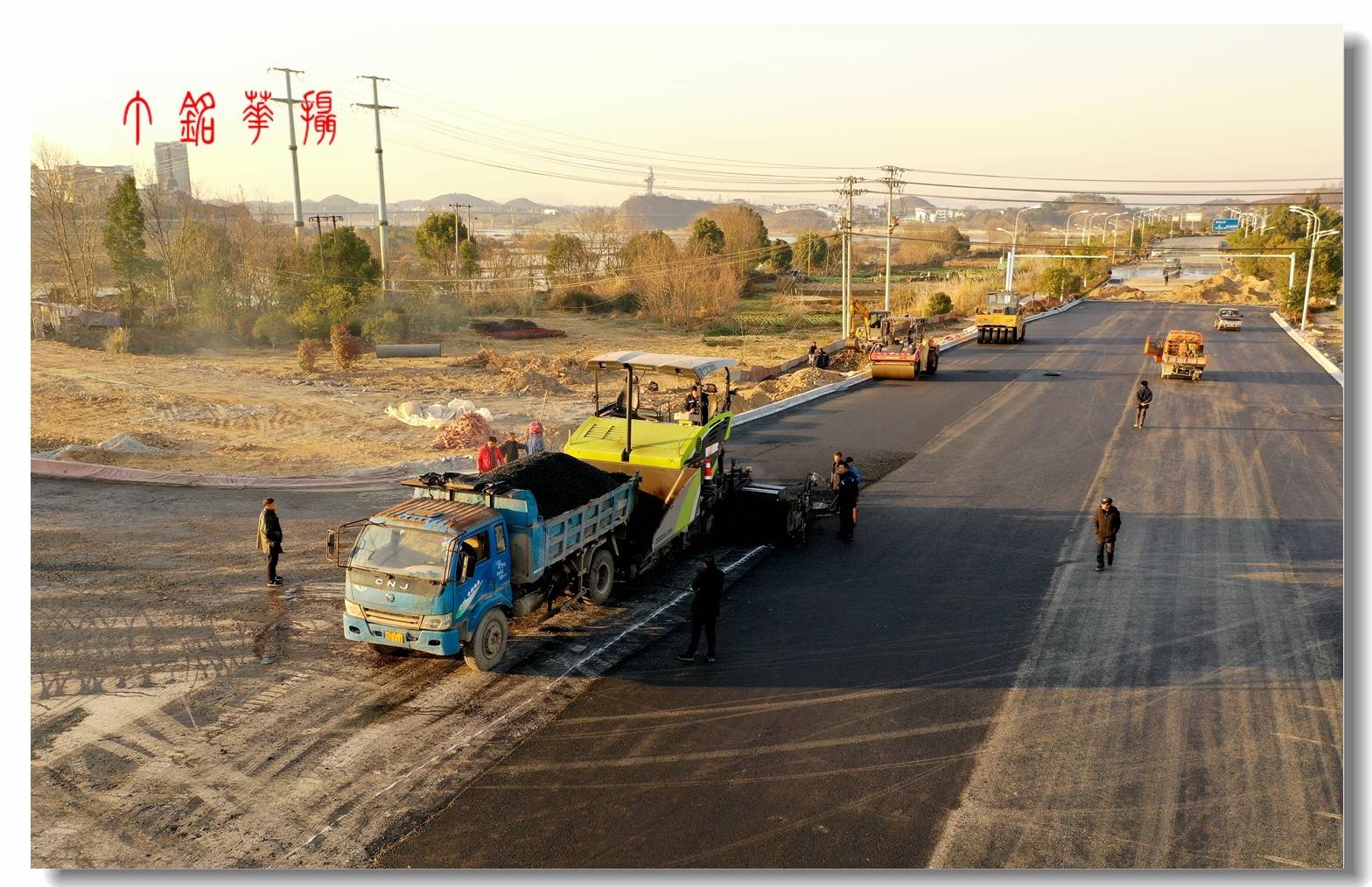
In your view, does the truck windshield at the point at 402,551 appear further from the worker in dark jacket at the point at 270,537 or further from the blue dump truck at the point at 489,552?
the worker in dark jacket at the point at 270,537

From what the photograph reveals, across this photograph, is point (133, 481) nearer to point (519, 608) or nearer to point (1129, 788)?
point (519, 608)

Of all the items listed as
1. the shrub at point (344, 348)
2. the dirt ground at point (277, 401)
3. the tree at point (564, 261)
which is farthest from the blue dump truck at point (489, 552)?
the tree at point (564, 261)

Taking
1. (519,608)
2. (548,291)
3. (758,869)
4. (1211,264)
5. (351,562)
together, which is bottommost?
(758,869)

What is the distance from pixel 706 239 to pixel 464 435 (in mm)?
59603

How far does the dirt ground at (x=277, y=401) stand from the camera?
2266 cm

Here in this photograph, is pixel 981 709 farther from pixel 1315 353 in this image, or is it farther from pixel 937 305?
pixel 937 305

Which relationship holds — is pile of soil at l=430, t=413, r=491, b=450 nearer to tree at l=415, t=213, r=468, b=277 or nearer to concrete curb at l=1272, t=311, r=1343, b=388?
concrete curb at l=1272, t=311, r=1343, b=388

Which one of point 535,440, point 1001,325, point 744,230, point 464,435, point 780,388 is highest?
point 744,230

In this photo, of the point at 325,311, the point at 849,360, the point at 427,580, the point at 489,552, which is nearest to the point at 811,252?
the point at 849,360

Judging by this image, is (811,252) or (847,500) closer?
(847,500)

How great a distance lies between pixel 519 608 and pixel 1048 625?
710 centimetres

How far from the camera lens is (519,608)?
11.4 meters

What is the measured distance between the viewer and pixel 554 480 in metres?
12.1

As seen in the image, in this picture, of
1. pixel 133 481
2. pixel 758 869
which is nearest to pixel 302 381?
pixel 133 481
